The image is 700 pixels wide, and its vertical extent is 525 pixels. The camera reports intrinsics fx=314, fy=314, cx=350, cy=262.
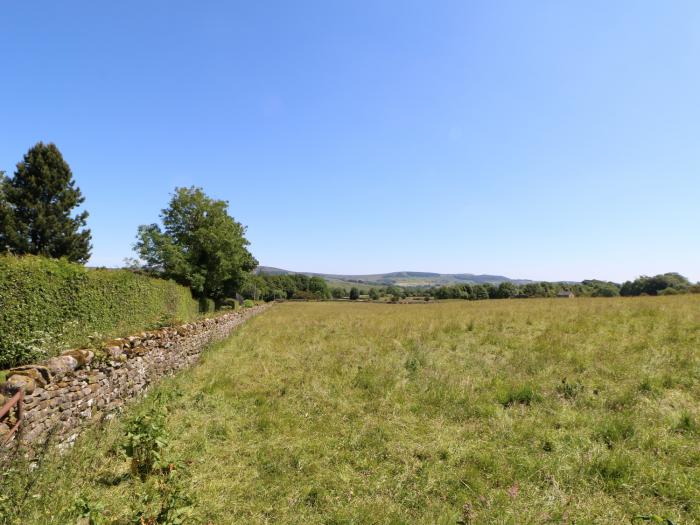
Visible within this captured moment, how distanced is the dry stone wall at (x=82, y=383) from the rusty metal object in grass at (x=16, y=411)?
41 mm

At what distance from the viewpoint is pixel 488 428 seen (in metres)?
5.57

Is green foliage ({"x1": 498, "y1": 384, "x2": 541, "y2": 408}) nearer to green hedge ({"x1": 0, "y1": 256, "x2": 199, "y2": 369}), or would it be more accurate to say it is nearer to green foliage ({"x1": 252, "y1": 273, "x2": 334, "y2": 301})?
green hedge ({"x1": 0, "y1": 256, "x2": 199, "y2": 369})

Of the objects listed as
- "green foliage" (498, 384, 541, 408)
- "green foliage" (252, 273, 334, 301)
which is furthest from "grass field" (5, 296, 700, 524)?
"green foliage" (252, 273, 334, 301)

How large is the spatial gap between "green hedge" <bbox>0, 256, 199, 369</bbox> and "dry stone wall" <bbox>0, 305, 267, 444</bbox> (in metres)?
0.78

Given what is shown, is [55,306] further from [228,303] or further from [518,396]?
[228,303]

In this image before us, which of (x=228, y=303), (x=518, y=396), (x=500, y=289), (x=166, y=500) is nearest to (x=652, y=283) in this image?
(x=500, y=289)

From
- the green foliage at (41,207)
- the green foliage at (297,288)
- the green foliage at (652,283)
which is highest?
the green foliage at (41,207)

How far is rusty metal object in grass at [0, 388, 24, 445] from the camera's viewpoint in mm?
3492

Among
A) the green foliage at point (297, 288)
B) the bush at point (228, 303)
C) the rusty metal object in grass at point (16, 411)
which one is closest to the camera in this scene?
the rusty metal object in grass at point (16, 411)

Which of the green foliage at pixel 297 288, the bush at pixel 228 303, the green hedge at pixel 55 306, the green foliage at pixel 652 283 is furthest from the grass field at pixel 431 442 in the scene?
the green foliage at pixel 297 288

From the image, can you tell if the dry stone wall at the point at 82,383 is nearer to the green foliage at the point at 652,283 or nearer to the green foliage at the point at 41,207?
the green foliage at the point at 41,207

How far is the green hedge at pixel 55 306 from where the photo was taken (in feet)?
23.1

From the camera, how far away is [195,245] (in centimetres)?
2909

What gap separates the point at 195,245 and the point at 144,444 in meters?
27.5
